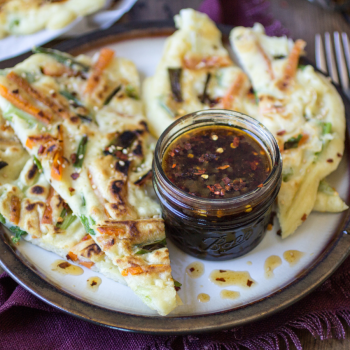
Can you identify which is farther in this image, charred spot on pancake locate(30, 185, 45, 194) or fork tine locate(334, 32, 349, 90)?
fork tine locate(334, 32, 349, 90)

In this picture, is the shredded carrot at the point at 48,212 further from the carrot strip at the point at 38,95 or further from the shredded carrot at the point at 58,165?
the carrot strip at the point at 38,95

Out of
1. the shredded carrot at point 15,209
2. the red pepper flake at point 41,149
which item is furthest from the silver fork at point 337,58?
the shredded carrot at point 15,209

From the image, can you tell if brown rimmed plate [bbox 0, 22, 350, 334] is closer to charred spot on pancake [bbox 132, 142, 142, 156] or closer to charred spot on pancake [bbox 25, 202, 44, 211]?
charred spot on pancake [bbox 25, 202, 44, 211]

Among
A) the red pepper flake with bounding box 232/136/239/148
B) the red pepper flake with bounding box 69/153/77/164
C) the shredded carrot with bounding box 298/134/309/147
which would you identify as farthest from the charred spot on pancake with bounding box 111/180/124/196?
the shredded carrot with bounding box 298/134/309/147

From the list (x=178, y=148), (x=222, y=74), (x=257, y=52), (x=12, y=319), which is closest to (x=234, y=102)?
(x=222, y=74)

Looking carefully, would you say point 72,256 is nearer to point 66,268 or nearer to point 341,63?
point 66,268

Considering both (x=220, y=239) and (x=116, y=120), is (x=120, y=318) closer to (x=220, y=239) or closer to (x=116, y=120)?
(x=220, y=239)
